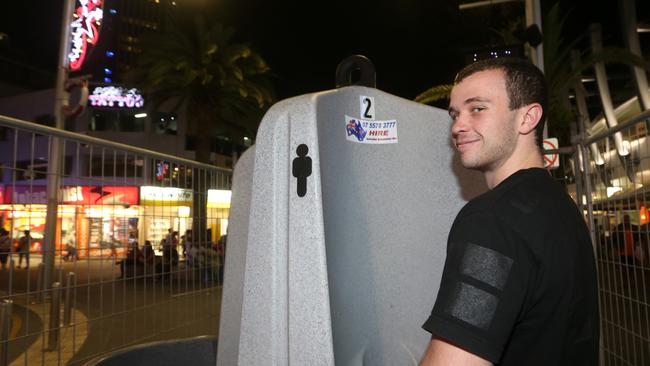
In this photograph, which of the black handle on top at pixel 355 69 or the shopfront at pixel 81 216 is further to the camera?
the shopfront at pixel 81 216

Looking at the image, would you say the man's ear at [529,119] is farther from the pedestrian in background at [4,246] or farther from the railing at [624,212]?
the pedestrian in background at [4,246]

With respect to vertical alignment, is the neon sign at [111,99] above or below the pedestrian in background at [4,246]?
above

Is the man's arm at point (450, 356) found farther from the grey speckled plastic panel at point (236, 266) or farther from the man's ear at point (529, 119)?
the grey speckled plastic panel at point (236, 266)

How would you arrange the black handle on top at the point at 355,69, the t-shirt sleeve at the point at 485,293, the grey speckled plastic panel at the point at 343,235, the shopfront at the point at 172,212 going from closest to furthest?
the t-shirt sleeve at the point at 485,293
the grey speckled plastic panel at the point at 343,235
the black handle on top at the point at 355,69
the shopfront at the point at 172,212

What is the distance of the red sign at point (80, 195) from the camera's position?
2.69m

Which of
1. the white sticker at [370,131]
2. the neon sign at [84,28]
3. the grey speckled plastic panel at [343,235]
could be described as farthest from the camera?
the neon sign at [84,28]

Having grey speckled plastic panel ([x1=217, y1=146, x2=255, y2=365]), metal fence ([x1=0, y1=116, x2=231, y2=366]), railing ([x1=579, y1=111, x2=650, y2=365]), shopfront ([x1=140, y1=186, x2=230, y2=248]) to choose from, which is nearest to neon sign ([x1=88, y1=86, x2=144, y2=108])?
shopfront ([x1=140, y1=186, x2=230, y2=248])

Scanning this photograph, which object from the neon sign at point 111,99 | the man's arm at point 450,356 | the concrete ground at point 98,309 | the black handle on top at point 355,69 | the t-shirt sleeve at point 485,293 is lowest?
the concrete ground at point 98,309

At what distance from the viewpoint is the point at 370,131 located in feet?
7.40

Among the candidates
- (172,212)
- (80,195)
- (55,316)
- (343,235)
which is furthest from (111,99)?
(343,235)

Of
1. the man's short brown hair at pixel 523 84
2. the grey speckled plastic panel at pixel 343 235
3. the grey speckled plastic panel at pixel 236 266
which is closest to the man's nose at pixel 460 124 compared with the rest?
the man's short brown hair at pixel 523 84

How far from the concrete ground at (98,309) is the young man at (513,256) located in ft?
7.27

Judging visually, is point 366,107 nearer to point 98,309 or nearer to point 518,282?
point 518,282

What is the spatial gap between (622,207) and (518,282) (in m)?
2.68
